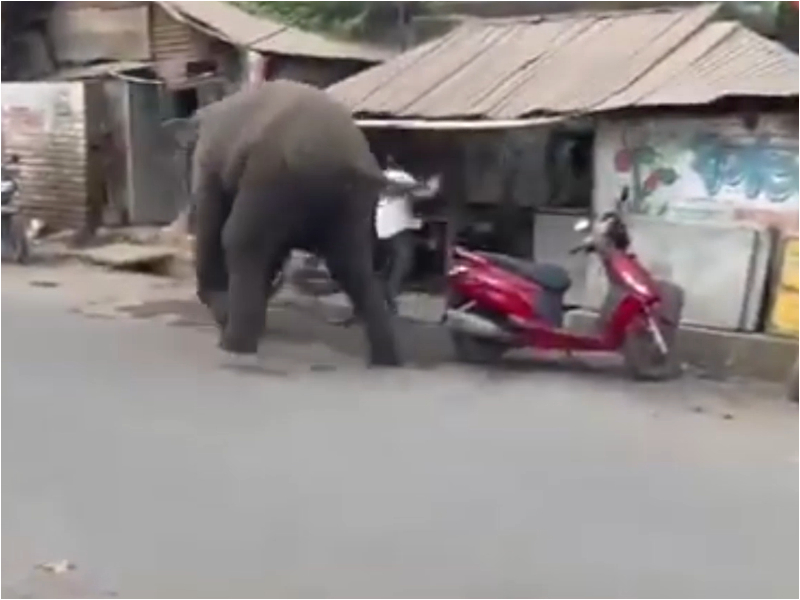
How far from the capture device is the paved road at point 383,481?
17.2 ft

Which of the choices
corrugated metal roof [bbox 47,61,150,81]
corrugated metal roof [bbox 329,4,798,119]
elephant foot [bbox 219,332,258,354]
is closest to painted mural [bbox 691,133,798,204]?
corrugated metal roof [bbox 329,4,798,119]

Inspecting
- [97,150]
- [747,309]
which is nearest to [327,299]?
[747,309]

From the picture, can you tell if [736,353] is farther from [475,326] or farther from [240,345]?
[240,345]

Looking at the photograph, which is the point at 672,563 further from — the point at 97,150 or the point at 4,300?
the point at 97,150

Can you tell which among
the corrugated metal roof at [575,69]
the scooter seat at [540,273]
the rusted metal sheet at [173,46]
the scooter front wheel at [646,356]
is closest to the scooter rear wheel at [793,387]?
the scooter front wheel at [646,356]

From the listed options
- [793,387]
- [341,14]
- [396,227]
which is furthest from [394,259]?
[341,14]

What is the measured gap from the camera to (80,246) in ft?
50.8

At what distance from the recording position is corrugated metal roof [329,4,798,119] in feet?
31.9

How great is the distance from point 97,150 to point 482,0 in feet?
15.0

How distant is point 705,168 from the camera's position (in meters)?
9.83

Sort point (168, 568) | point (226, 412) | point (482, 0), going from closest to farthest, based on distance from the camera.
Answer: point (168, 568)
point (226, 412)
point (482, 0)

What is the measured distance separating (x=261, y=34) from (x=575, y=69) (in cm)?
444

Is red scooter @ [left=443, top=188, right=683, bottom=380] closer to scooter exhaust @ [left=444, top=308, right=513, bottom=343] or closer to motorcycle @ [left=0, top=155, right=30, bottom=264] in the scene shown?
scooter exhaust @ [left=444, top=308, right=513, bottom=343]

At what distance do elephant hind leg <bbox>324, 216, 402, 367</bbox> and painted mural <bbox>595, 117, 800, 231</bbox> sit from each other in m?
1.88
